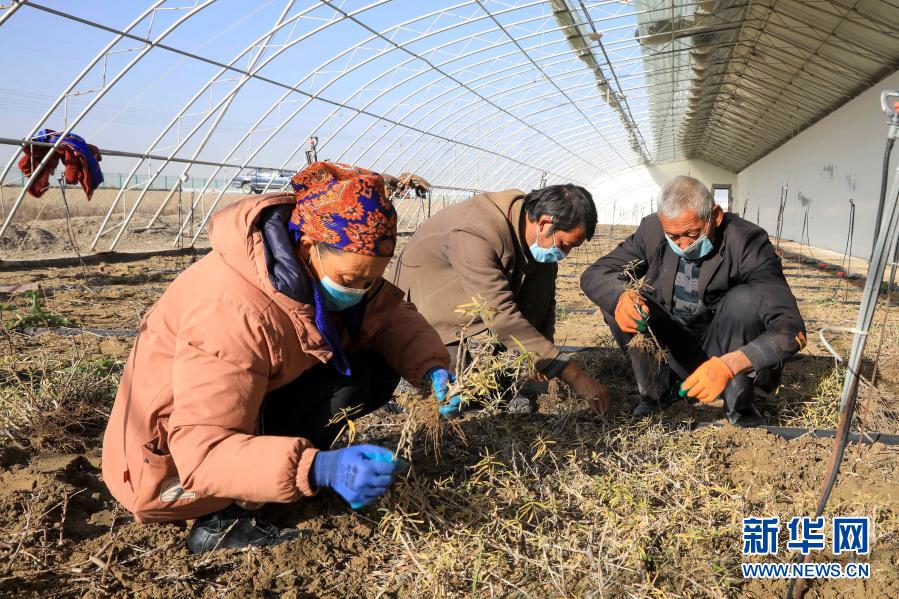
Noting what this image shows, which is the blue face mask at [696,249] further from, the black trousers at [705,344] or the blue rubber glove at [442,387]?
the blue rubber glove at [442,387]

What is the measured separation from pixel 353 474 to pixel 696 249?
195 cm

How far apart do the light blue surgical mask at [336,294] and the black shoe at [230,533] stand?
64 cm

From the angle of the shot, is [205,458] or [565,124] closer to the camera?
[205,458]

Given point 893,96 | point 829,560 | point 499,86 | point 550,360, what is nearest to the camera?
point 893,96

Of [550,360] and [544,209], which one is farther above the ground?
[544,209]

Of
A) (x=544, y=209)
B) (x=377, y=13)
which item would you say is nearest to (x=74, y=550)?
(x=544, y=209)

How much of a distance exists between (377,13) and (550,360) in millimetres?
8063

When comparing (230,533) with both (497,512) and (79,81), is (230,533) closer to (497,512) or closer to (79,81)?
(497,512)

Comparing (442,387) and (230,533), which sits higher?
(442,387)

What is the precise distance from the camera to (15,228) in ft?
40.6

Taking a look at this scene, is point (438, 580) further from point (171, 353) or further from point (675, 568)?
point (171, 353)

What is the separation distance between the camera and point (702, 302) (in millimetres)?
2900

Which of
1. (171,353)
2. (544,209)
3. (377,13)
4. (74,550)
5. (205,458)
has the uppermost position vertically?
(377,13)

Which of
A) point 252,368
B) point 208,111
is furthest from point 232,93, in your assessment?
point 252,368
